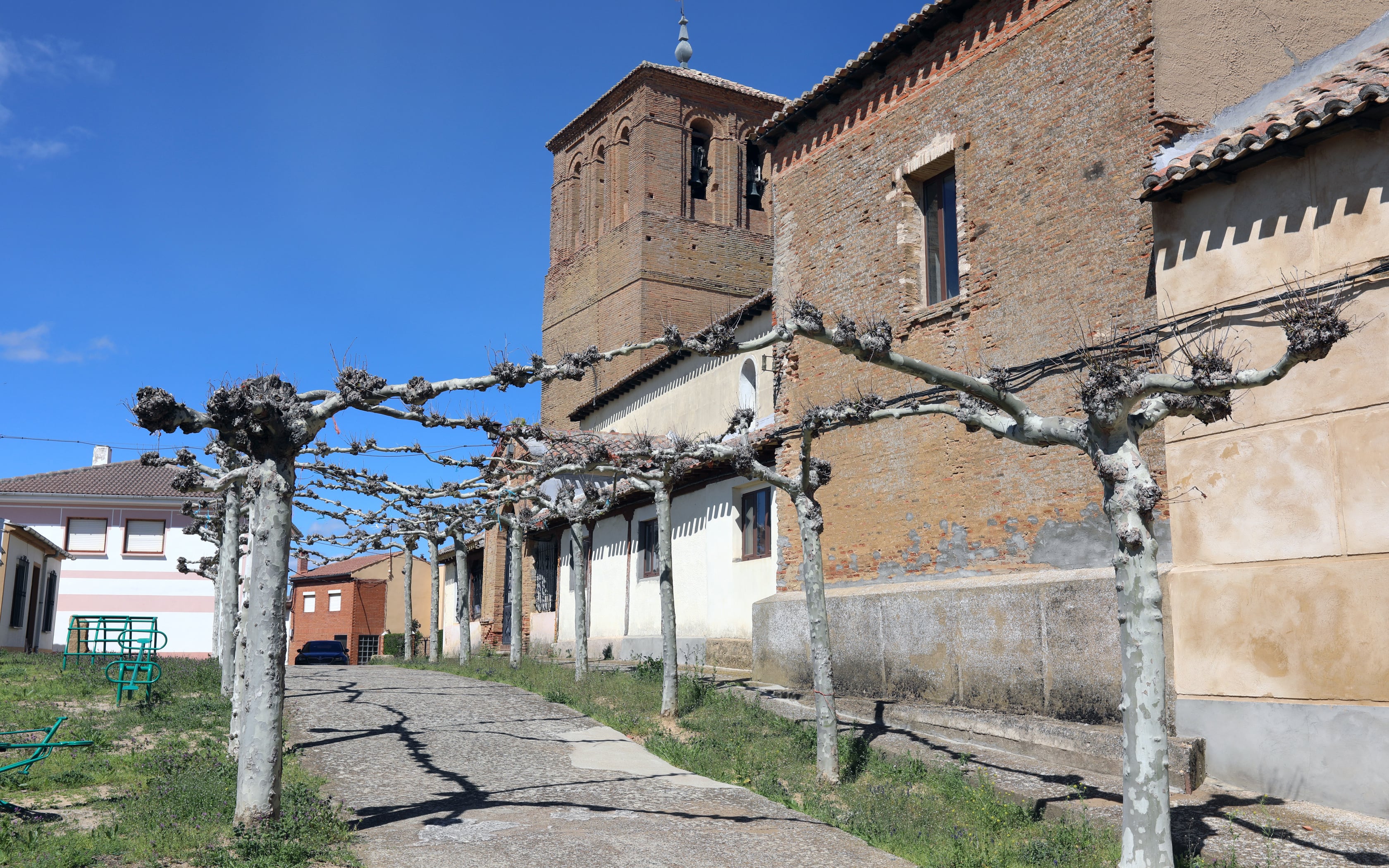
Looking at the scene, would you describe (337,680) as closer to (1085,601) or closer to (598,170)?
(1085,601)

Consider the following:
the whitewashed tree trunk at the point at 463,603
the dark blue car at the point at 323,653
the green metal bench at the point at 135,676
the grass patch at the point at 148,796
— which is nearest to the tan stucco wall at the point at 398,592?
the dark blue car at the point at 323,653

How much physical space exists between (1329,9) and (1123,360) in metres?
5.49

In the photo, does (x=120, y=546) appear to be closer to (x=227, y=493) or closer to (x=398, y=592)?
(x=398, y=592)

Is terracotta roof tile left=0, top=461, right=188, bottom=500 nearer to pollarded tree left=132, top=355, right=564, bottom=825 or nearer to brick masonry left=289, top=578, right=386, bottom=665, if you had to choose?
brick masonry left=289, top=578, right=386, bottom=665

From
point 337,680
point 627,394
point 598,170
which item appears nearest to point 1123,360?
point 337,680

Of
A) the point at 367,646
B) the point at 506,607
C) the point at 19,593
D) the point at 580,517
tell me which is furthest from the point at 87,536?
the point at 580,517

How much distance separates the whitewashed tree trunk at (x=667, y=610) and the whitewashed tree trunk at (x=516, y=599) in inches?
252

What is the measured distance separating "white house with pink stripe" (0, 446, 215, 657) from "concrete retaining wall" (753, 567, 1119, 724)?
27.5 metres

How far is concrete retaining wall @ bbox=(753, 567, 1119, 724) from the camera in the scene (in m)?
10.2

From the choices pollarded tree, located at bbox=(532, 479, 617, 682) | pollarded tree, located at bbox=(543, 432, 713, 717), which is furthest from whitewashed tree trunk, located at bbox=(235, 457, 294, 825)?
pollarded tree, located at bbox=(532, 479, 617, 682)

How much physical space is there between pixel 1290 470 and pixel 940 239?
6.19m

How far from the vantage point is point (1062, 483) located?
1110cm

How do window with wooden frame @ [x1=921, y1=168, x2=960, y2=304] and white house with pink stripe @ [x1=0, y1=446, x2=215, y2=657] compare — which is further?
white house with pink stripe @ [x1=0, y1=446, x2=215, y2=657]

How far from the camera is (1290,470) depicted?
29.1ft
